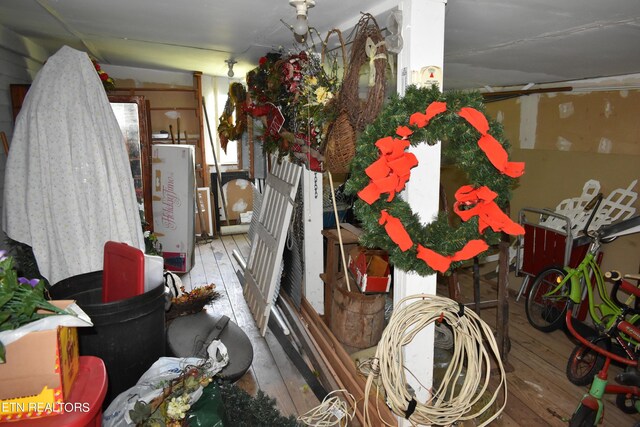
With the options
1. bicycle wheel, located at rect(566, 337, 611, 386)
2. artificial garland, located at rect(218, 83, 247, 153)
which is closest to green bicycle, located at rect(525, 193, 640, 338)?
bicycle wheel, located at rect(566, 337, 611, 386)

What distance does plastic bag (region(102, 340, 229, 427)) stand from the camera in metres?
1.79

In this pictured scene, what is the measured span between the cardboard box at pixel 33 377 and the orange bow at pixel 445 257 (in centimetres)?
130

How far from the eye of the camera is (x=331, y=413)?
236 cm

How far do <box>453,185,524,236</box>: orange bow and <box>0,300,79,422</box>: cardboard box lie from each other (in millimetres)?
1552

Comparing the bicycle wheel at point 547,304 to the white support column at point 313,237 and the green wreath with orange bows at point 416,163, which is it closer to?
the white support column at point 313,237

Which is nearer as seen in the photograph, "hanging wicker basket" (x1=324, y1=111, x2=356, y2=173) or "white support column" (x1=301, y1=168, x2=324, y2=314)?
"hanging wicker basket" (x1=324, y1=111, x2=356, y2=173)

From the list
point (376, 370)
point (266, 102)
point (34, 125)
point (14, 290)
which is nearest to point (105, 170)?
point (34, 125)

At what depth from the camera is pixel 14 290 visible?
1.25 m

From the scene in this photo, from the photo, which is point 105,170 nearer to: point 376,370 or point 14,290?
point 14,290

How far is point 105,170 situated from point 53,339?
1440 mm

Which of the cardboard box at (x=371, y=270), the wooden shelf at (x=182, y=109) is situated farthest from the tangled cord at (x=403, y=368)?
the wooden shelf at (x=182, y=109)

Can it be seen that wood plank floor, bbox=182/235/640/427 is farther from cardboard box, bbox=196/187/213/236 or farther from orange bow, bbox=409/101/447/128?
cardboard box, bbox=196/187/213/236

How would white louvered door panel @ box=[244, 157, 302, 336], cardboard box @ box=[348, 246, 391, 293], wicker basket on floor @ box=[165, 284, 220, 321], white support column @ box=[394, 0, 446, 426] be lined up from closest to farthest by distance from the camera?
white support column @ box=[394, 0, 446, 426], cardboard box @ box=[348, 246, 391, 293], wicker basket on floor @ box=[165, 284, 220, 321], white louvered door panel @ box=[244, 157, 302, 336]

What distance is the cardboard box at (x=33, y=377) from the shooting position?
47.5 inches
